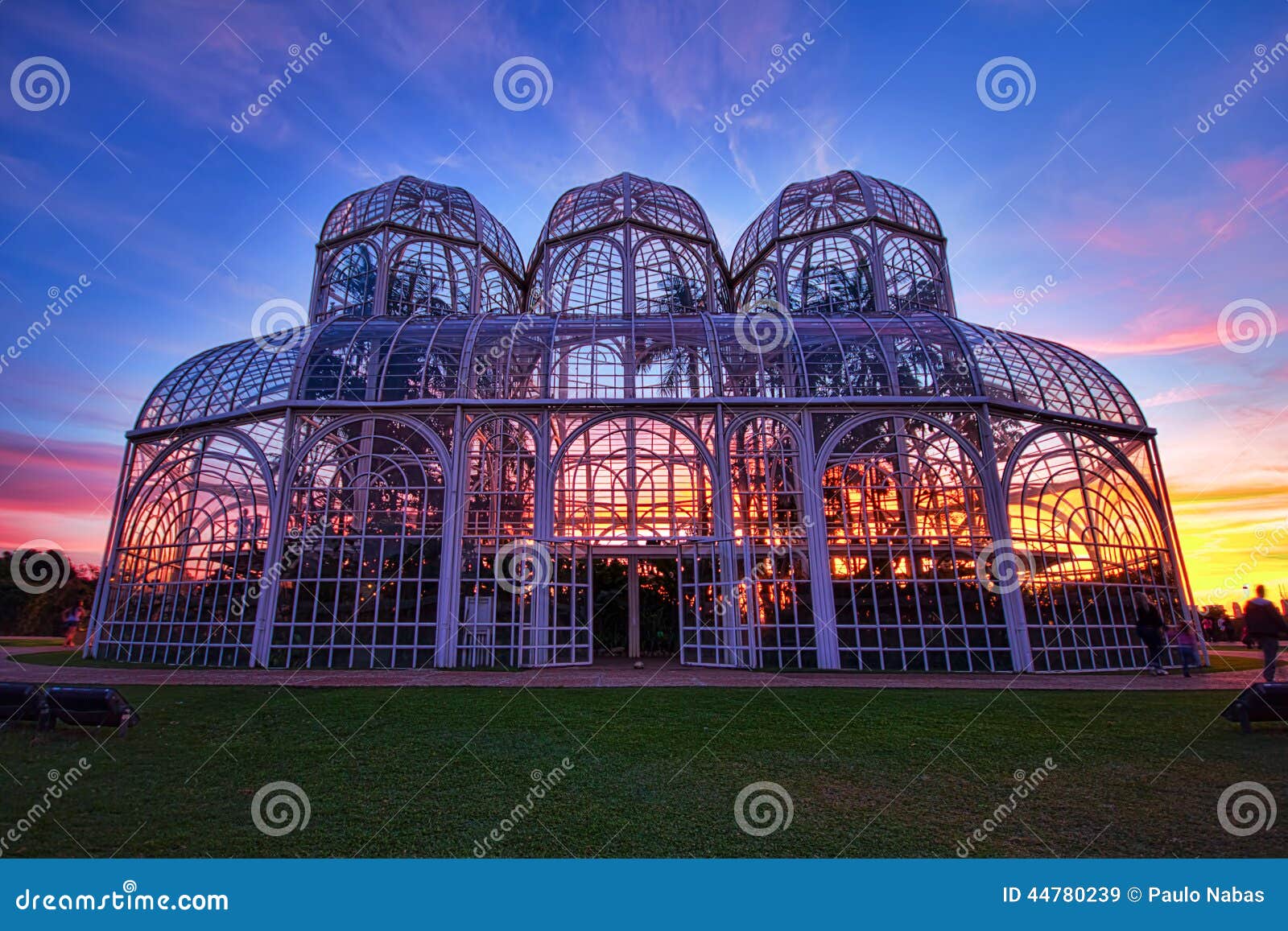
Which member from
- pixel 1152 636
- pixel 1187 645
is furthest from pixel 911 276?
pixel 1187 645

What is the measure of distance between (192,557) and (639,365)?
14722 mm

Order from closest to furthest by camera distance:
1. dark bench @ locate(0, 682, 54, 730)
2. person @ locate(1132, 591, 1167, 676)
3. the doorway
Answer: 1. dark bench @ locate(0, 682, 54, 730)
2. person @ locate(1132, 591, 1167, 676)
3. the doorway

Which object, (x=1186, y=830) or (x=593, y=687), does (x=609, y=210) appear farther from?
(x=1186, y=830)

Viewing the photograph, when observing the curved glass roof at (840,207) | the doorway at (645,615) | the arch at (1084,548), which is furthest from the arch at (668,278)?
the arch at (1084,548)

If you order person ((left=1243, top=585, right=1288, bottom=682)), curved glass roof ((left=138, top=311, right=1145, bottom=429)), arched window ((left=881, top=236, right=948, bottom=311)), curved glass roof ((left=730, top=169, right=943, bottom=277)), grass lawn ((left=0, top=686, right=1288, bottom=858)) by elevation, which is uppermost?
curved glass roof ((left=730, top=169, right=943, bottom=277))

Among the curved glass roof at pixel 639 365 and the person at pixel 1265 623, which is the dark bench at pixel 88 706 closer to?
the curved glass roof at pixel 639 365

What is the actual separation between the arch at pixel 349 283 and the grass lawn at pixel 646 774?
19.4 m

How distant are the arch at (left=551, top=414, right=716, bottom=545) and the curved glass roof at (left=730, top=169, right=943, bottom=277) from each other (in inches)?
545

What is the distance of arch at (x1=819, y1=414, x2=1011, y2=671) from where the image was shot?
16.0 metres

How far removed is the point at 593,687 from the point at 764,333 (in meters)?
12.2

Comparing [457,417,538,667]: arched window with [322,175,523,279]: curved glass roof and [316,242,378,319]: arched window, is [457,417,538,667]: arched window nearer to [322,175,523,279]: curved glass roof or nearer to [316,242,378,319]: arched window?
[316,242,378,319]: arched window

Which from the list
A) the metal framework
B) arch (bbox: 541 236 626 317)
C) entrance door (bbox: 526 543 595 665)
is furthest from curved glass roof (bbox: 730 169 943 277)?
entrance door (bbox: 526 543 595 665)

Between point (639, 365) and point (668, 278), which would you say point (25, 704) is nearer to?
point (639, 365)

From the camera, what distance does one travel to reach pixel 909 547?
1664 centimetres
